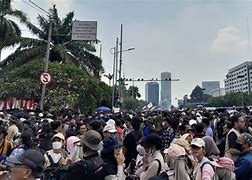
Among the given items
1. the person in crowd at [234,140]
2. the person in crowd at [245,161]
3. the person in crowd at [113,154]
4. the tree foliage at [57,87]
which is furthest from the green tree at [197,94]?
the person in crowd at [113,154]

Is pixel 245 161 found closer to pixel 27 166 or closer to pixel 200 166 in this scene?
pixel 200 166

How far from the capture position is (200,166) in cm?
475

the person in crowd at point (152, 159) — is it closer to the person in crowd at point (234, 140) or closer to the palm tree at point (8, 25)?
the person in crowd at point (234, 140)

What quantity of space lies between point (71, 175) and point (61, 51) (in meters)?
30.0

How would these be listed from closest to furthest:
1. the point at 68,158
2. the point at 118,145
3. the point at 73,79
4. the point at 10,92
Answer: the point at 118,145 < the point at 68,158 < the point at 10,92 < the point at 73,79

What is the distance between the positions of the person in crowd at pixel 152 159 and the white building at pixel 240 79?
401 feet

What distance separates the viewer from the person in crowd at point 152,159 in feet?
15.5

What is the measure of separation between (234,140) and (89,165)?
4.00 metres

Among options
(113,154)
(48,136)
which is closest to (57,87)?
(48,136)

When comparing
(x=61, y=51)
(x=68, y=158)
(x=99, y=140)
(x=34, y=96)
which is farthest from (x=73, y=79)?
(x=99, y=140)

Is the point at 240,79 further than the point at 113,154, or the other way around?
the point at 240,79

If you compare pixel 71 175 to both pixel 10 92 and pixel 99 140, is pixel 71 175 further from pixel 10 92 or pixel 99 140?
pixel 10 92

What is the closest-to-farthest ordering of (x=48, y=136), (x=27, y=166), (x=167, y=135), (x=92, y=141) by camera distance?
(x=27, y=166)
(x=92, y=141)
(x=48, y=136)
(x=167, y=135)

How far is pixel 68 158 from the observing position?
597 centimetres
